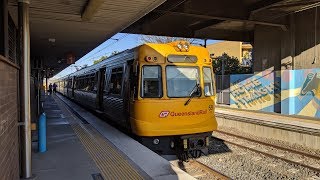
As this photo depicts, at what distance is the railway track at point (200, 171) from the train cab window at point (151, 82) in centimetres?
190

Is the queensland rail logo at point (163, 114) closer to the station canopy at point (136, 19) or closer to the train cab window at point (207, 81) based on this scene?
the train cab window at point (207, 81)

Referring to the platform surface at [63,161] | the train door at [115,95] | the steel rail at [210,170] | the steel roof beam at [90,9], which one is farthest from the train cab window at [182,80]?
the platform surface at [63,161]

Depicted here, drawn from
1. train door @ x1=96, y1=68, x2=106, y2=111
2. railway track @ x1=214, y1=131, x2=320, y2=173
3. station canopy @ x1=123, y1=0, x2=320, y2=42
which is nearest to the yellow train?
railway track @ x1=214, y1=131, x2=320, y2=173

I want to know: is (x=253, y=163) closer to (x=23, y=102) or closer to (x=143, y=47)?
(x=143, y=47)

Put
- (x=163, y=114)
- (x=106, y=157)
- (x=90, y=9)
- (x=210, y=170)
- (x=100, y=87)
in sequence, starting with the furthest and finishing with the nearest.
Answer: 1. (x=100, y=87)
2. (x=163, y=114)
3. (x=210, y=170)
4. (x=106, y=157)
5. (x=90, y=9)

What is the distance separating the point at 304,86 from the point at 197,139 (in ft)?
33.7

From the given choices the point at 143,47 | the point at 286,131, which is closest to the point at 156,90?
the point at 143,47

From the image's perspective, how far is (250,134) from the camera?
46.5ft

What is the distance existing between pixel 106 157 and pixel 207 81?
357cm

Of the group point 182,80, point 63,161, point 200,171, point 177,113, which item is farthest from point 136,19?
point 200,171

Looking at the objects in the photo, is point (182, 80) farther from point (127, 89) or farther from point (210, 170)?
point (210, 170)

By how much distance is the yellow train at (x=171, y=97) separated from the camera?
8.29 metres

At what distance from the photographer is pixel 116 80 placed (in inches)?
429

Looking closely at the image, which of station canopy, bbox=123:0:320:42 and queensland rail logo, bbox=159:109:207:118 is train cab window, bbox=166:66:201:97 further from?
station canopy, bbox=123:0:320:42
